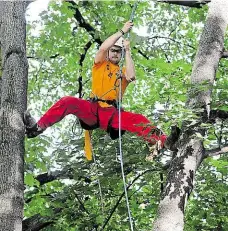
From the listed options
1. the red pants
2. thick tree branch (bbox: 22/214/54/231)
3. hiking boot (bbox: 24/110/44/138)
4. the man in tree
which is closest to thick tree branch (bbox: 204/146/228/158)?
the red pants

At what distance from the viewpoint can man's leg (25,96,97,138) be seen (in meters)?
3.63

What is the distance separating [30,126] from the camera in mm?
3461

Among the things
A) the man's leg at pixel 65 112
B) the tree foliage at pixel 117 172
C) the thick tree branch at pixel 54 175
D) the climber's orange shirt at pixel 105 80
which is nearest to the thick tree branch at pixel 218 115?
the tree foliage at pixel 117 172

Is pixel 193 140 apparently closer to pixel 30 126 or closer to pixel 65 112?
pixel 65 112

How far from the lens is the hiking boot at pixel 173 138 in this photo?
343 centimetres

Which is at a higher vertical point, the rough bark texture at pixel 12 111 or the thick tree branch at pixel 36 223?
the rough bark texture at pixel 12 111

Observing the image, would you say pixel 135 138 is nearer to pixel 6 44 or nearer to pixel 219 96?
pixel 219 96

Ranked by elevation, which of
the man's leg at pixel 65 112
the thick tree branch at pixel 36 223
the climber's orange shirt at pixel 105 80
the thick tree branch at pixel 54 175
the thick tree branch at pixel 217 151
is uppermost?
the climber's orange shirt at pixel 105 80

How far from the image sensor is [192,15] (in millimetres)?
7684

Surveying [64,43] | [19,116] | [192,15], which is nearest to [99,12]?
[64,43]

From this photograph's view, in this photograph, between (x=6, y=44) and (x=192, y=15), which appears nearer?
(x=6, y=44)

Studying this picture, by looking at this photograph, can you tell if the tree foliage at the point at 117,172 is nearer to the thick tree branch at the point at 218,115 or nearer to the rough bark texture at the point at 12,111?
the thick tree branch at the point at 218,115

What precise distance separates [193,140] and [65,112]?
121cm

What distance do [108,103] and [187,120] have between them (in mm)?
1084
